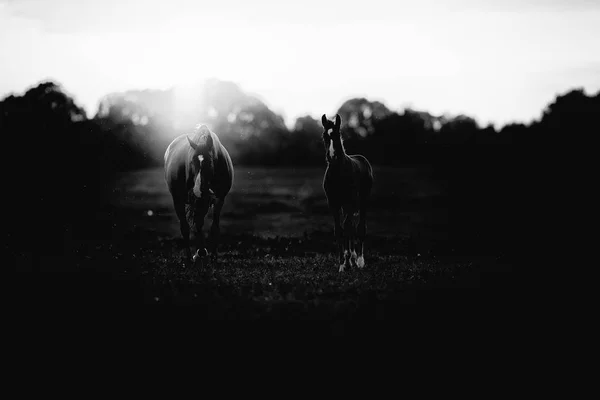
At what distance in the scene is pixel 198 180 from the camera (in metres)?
14.2

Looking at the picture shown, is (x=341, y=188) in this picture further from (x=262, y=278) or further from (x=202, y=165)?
(x=202, y=165)

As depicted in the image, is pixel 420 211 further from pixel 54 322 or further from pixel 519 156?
pixel 54 322

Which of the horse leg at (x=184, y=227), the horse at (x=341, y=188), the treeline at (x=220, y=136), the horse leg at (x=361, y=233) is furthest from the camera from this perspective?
the treeline at (x=220, y=136)

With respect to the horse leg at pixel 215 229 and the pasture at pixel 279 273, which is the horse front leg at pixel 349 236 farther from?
the horse leg at pixel 215 229

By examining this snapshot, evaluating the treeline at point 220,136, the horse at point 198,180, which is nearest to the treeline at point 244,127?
the treeline at point 220,136

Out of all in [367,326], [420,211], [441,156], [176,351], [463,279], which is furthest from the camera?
[441,156]

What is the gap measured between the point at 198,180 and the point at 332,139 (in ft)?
11.3

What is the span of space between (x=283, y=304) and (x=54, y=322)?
3.45 metres

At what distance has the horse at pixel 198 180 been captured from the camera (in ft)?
47.4

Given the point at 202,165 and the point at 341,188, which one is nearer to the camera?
the point at 202,165

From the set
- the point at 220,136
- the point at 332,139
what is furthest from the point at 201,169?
the point at 220,136

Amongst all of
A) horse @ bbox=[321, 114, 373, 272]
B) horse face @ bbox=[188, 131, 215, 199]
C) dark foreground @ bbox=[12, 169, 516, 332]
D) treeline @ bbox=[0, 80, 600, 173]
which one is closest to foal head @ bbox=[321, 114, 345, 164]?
horse @ bbox=[321, 114, 373, 272]

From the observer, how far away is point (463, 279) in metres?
12.7

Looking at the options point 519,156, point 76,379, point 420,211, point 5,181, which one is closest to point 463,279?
point 76,379
